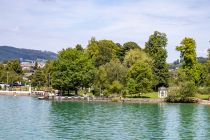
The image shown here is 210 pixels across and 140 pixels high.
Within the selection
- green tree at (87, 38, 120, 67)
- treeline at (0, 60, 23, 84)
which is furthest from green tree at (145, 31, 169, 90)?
treeline at (0, 60, 23, 84)

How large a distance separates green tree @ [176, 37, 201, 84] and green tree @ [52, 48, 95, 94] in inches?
775

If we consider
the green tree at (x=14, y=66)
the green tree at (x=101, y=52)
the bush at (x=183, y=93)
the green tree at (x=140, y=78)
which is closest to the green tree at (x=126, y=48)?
the green tree at (x=101, y=52)

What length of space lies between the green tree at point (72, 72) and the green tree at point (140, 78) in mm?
9646

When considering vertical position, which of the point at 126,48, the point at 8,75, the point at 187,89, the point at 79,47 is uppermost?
the point at 79,47

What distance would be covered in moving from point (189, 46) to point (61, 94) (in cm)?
2989

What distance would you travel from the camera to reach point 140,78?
9462 centimetres

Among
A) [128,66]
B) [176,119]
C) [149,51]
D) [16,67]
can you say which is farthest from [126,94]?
[16,67]

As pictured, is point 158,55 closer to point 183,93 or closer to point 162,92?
point 162,92

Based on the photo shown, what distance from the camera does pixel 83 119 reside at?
193ft

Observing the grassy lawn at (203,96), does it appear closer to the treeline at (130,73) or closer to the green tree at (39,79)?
the treeline at (130,73)

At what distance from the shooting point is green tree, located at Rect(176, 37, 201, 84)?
99906 millimetres

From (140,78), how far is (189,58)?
12980 millimetres

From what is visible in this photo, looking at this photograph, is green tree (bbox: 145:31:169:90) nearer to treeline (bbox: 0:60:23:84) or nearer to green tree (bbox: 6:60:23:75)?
treeline (bbox: 0:60:23:84)

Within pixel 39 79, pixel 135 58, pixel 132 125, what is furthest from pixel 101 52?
pixel 132 125
